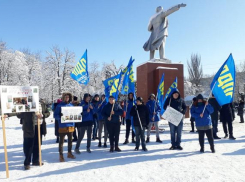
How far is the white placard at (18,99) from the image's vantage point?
14.4 ft

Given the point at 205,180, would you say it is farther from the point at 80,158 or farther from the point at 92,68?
the point at 92,68

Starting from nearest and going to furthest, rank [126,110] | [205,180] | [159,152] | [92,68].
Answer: [205,180] < [159,152] < [126,110] < [92,68]

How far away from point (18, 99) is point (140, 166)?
125 inches

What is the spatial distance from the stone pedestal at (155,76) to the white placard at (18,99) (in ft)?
31.7

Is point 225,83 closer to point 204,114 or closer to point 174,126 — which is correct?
point 204,114

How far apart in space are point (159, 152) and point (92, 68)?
150ft

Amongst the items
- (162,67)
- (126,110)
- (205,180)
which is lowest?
(205,180)

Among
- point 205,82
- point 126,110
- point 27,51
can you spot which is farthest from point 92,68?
point 126,110

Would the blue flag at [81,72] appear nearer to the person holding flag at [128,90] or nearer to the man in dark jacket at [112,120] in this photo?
the person holding flag at [128,90]

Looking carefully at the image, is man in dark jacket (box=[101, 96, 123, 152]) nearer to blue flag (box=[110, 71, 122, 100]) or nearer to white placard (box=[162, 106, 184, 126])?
blue flag (box=[110, 71, 122, 100])

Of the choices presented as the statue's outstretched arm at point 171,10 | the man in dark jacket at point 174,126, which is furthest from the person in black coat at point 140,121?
the statue's outstretched arm at point 171,10

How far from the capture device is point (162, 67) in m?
14.2

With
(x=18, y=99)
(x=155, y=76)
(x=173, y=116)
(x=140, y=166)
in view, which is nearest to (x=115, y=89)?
(x=173, y=116)

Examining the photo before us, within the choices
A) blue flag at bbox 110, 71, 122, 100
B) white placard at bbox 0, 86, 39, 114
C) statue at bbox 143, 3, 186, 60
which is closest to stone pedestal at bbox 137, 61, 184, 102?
statue at bbox 143, 3, 186, 60
